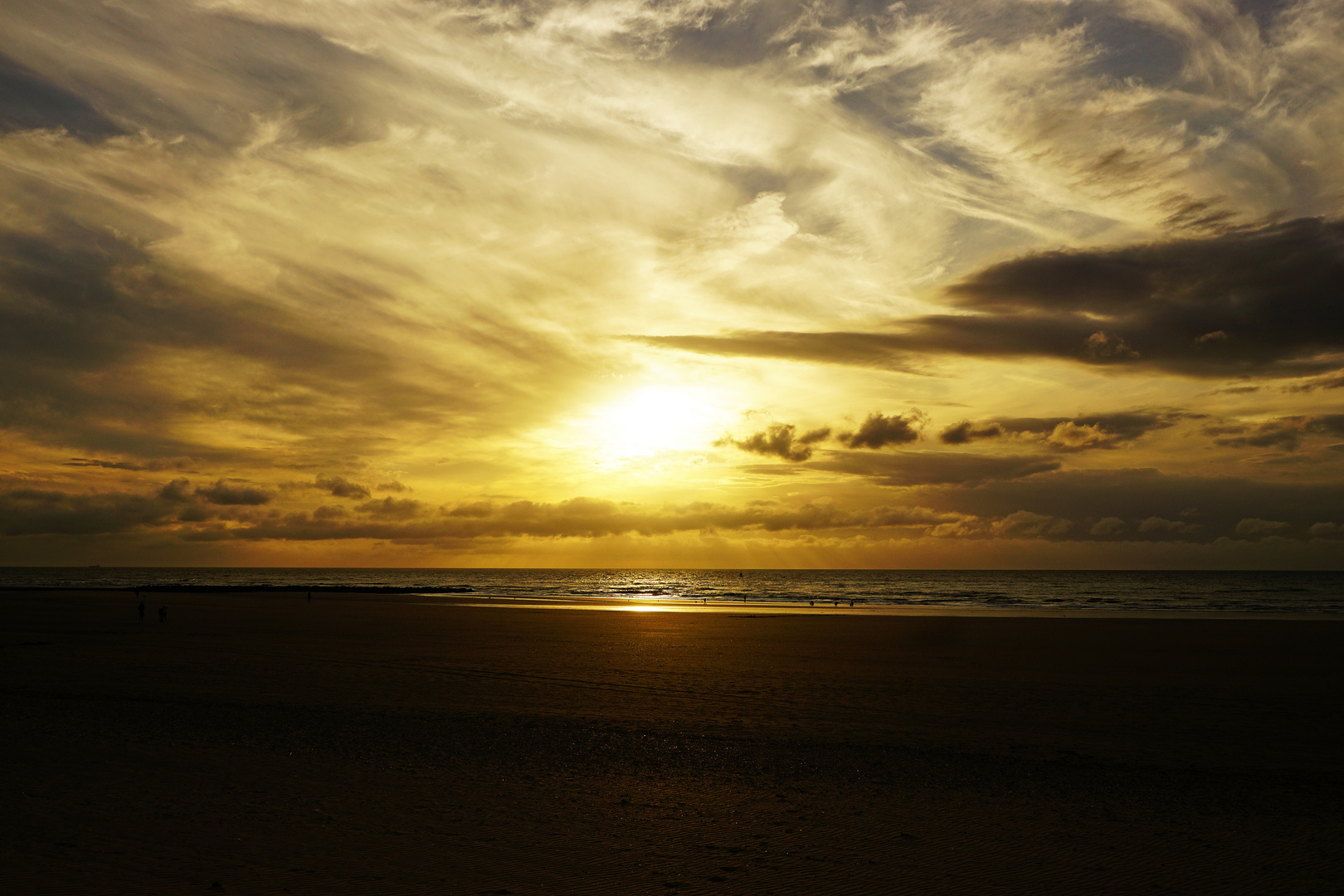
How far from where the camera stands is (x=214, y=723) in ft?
53.7

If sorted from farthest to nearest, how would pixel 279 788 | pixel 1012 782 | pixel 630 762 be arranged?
pixel 630 762, pixel 1012 782, pixel 279 788

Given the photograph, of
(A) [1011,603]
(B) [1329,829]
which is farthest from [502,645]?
(A) [1011,603]

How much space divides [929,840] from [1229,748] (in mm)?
9781

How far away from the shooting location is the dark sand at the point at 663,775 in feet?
29.1

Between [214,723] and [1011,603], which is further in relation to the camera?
[1011,603]

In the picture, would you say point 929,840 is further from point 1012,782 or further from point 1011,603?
point 1011,603

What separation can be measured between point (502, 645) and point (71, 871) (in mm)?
25418

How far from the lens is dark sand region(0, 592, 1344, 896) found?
8.88 m

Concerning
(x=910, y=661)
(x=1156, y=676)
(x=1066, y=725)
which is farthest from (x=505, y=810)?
(x=1156, y=676)

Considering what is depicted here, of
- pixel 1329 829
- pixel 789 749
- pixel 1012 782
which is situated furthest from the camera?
pixel 789 749

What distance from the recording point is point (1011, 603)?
270 feet

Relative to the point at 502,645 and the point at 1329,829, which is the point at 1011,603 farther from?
the point at 1329,829

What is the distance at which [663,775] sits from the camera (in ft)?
42.6

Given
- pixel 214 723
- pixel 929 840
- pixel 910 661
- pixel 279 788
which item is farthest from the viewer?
pixel 910 661
